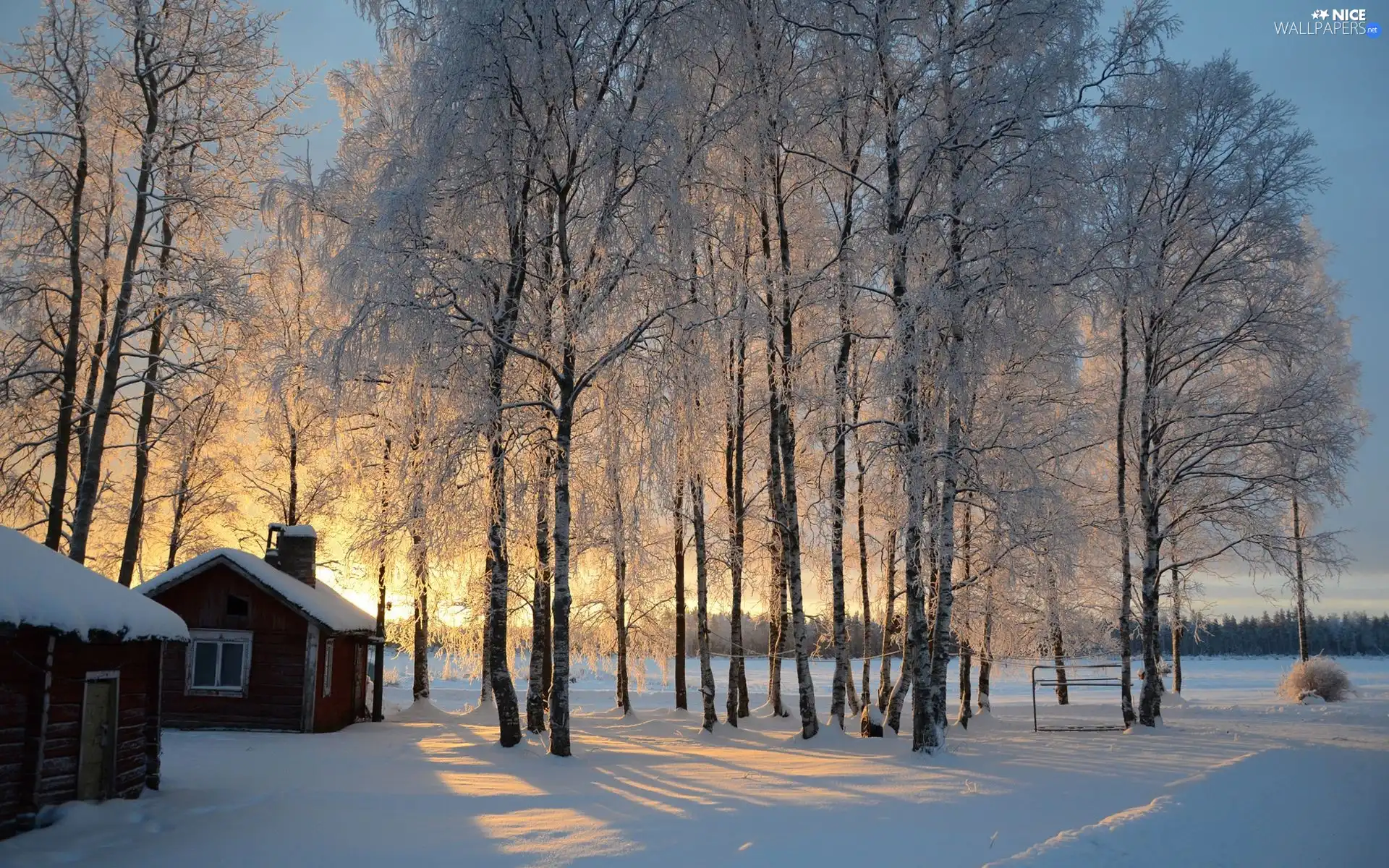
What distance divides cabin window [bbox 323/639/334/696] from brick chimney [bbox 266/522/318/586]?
213cm

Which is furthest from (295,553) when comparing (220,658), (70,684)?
(70,684)

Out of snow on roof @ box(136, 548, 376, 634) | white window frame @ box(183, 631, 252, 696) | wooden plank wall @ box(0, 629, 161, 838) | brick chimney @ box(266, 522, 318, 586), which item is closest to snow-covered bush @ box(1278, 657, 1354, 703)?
snow on roof @ box(136, 548, 376, 634)

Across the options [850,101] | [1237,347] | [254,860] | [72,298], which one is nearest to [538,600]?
[254,860]

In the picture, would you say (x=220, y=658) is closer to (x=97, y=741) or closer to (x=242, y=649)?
(x=242, y=649)

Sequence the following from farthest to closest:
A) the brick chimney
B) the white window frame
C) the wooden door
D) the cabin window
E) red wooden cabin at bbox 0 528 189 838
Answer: the brick chimney
the cabin window
the white window frame
the wooden door
red wooden cabin at bbox 0 528 189 838

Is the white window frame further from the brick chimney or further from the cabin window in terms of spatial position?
the brick chimney

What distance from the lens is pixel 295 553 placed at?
21156mm

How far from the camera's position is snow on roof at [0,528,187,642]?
873 centimetres

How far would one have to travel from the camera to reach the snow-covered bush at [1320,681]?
2820 cm

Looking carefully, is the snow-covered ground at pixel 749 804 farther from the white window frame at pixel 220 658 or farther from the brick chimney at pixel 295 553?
the brick chimney at pixel 295 553

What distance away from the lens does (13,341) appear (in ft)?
52.0

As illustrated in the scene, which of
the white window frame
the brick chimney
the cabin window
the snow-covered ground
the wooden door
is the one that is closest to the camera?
the snow-covered ground

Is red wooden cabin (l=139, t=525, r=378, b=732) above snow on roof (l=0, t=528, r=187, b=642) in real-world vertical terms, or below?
below

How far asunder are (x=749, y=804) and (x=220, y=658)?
13760 millimetres
